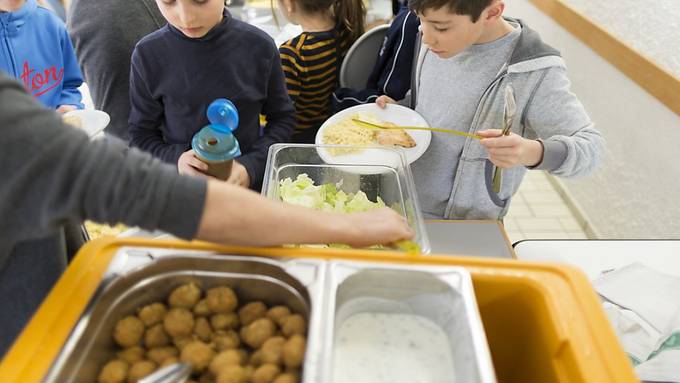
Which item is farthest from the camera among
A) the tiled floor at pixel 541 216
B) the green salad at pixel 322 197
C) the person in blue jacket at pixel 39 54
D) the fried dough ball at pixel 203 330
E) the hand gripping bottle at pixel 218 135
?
the tiled floor at pixel 541 216

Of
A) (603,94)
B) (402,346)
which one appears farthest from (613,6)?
(402,346)

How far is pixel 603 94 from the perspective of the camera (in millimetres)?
2732

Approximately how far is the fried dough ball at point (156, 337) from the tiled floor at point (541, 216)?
244 cm

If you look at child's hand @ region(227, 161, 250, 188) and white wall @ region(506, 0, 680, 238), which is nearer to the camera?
child's hand @ region(227, 161, 250, 188)

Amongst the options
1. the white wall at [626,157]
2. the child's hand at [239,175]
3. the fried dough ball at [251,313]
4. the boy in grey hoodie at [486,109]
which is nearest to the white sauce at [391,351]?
the fried dough ball at [251,313]

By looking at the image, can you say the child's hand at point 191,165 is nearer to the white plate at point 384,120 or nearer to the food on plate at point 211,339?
the white plate at point 384,120

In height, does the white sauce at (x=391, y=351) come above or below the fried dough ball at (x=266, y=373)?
above

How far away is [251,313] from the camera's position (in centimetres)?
76

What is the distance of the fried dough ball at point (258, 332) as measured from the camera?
71cm

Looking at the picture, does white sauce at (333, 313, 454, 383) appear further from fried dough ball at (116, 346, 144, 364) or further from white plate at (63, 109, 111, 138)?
white plate at (63, 109, 111, 138)

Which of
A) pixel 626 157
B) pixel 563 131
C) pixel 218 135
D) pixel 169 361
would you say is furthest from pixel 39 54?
pixel 626 157

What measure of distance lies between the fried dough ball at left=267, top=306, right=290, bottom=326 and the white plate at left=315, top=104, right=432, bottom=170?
0.71 meters

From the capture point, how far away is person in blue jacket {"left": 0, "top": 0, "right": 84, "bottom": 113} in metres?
1.67

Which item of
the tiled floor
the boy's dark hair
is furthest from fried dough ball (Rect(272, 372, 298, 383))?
the tiled floor
